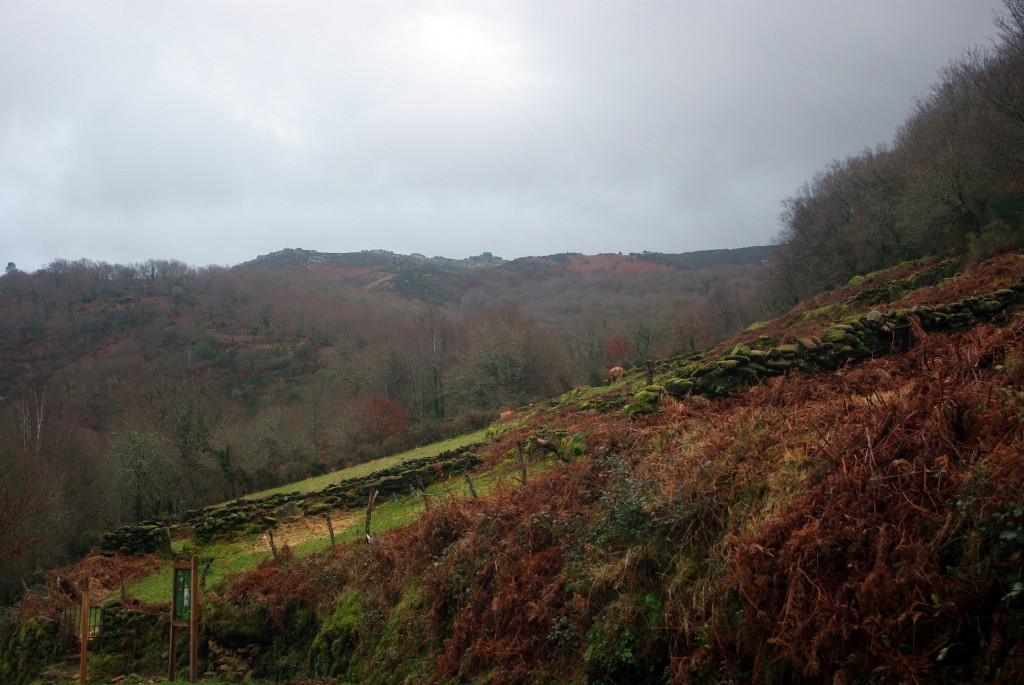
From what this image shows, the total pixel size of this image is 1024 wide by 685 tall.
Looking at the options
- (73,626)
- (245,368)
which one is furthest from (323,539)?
(245,368)

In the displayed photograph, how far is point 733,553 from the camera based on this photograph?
6.19 metres

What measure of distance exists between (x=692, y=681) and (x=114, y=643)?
1445cm

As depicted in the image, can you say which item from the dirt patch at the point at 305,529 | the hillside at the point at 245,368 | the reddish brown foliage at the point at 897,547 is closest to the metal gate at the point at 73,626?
the dirt patch at the point at 305,529

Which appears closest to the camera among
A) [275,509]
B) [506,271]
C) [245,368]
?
[275,509]

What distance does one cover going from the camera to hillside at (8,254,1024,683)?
4.88m

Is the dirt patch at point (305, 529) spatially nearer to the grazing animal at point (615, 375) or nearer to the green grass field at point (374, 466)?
Answer: the green grass field at point (374, 466)

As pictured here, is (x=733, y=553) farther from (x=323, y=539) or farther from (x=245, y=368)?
(x=245, y=368)

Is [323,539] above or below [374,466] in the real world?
above

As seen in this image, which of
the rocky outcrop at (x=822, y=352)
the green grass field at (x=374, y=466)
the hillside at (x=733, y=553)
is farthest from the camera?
the green grass field at (x=374, y=466)

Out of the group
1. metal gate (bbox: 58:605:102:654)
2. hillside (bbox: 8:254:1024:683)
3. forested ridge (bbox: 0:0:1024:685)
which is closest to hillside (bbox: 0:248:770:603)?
forested ridge (bbox: 0:0:1024:685)

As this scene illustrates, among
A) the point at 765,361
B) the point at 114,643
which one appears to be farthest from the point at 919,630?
the point at 114,643

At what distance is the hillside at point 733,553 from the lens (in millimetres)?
4875

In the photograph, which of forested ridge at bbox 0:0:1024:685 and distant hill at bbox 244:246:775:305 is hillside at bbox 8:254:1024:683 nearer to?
forested ridge at bbox 0:0:1024:685

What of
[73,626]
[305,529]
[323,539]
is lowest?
[73,626]
